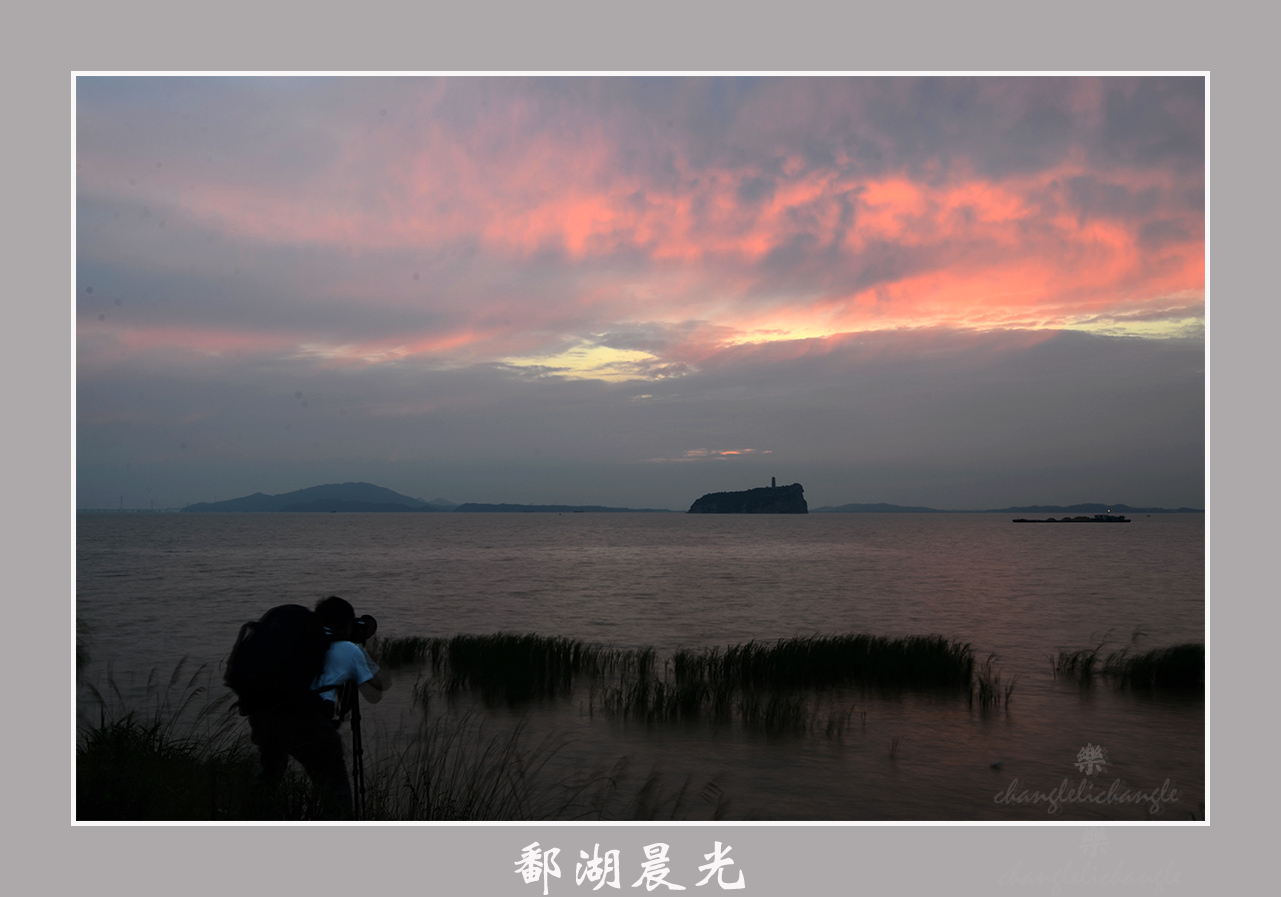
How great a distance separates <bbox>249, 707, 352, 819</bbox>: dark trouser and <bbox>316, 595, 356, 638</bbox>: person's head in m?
0.62

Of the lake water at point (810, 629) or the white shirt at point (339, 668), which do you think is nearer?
the white shirt at point (339, 668)

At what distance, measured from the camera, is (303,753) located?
6.09 metres

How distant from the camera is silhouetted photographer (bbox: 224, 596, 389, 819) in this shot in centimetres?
579

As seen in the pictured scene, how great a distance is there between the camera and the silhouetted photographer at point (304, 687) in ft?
19.0

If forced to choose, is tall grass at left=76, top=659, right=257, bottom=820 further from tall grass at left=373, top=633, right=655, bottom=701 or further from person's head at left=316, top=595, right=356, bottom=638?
tall grass at left=373, top=633, right=655, bottom=701

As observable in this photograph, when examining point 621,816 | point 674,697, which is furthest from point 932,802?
point 674,697

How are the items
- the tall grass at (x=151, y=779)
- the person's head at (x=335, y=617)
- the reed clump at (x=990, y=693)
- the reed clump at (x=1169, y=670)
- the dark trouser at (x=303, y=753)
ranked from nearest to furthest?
the dark trouser at (x=303, y=753) < the person's head at (x=335, y=617) < the tall grass at (x=151, y=779) < the reed clump at (x=990, y=693) < the reed clump at (x=1169, y=670)

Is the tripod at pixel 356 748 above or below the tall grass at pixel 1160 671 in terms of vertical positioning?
above

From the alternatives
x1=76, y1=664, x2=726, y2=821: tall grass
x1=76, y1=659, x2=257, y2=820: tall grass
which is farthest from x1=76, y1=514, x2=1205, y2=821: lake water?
x1=76, y1=659, x2=257, y2=820: tall grass

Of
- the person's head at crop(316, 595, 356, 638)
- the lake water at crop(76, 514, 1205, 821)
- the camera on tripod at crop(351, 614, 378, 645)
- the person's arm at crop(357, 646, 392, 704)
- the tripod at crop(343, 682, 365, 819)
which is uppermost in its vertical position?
the person's head at crop(316, 595, 356, 638)

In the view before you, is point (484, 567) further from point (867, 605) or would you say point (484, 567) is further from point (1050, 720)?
point (1050, 720)

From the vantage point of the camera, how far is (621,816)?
8.93 meters

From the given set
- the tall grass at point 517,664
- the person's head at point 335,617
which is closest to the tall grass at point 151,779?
the person's head at point 335,617

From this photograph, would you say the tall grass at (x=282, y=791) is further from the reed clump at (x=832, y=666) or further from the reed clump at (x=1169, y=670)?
the reed clump at (x=1169, y=670)
